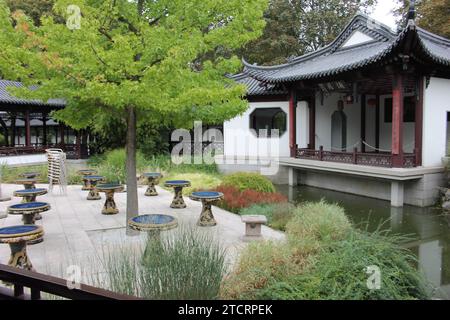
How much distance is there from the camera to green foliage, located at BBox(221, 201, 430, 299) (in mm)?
3385

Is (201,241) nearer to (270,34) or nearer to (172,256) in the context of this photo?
(172,256)

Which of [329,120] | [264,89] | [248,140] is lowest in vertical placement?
[248,140]

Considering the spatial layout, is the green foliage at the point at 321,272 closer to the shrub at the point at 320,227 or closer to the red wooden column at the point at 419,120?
the shrub at the point at 320,227

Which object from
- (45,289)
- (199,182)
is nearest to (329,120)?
(199,182)

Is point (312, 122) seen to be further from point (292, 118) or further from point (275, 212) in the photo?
point (275, 212)

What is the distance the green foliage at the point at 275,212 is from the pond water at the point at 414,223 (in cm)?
143

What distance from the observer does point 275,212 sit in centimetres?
777

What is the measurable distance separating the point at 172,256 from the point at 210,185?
7625mm

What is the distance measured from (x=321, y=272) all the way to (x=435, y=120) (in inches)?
384

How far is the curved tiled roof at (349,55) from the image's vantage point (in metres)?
11.6

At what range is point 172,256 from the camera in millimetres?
3148

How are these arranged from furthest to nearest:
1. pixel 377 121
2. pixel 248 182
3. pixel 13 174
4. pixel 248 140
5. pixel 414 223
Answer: pixel 248 140 < pixel 377 121 < pixel 13 174 < pixel 248 182 < pixel 414 223

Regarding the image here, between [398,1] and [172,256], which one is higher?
[398,1]
